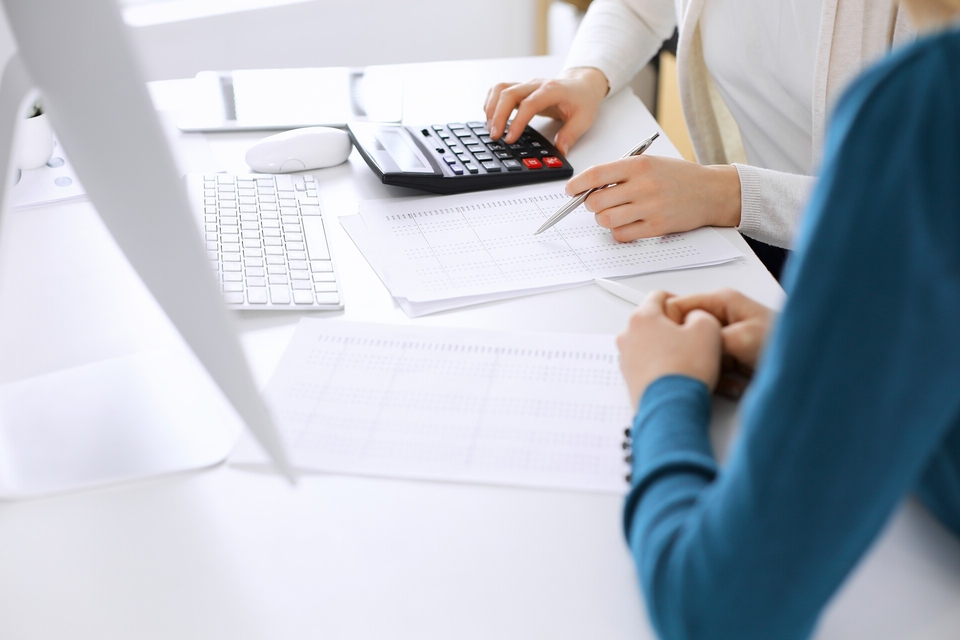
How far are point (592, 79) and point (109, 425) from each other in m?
0.85

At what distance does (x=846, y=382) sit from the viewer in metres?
0.40

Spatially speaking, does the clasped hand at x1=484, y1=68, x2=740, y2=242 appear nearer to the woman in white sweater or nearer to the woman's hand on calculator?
the woman in white sweater

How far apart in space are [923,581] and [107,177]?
1.72 feet

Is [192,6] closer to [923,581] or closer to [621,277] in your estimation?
[621,277]

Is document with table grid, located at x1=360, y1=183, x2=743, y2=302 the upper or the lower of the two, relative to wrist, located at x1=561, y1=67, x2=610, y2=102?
lower

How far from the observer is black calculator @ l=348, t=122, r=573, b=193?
3.39 ft

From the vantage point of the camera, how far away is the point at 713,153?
1.50 metres

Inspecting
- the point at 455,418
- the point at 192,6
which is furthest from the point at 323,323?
the point at 192,6

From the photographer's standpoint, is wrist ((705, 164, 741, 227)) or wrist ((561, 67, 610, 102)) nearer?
wrist ((705, 164, 741, 227))

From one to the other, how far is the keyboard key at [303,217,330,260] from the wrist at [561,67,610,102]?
0.47 m

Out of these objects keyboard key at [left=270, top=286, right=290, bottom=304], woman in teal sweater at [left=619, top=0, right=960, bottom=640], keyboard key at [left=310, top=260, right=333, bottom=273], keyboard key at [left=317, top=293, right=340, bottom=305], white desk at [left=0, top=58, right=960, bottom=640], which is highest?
woman in teal sweater at [left=619, top=0, right=960, bottom=640]

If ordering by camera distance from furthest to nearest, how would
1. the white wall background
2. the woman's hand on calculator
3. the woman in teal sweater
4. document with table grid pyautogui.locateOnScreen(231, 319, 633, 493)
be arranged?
the white wall background < the woman's hand on calculator < document with table grid pyautogui.locateOnScreen(231, 319, 633, 493) < the woman in teal sweater

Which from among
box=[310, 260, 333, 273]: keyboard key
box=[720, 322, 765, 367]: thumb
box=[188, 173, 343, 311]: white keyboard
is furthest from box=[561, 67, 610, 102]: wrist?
box=[720, 322, 765, 367]: thumb

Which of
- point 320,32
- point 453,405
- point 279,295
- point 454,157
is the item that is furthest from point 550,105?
point 320,32
